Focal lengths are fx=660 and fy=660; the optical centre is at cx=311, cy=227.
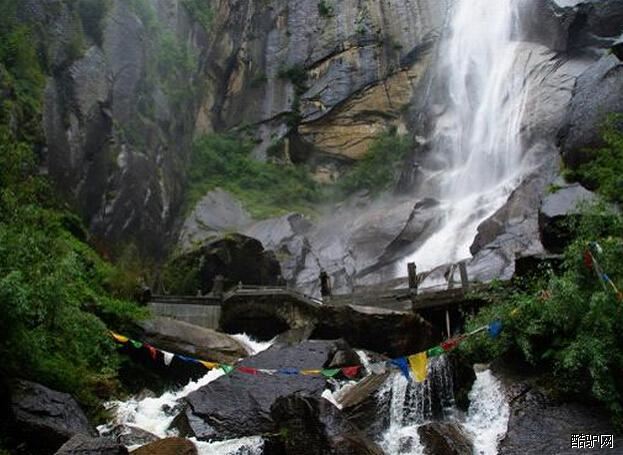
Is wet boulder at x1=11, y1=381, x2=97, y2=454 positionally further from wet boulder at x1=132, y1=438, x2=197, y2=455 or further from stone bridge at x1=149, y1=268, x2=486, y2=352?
stone bridge at x1=149, y1=268, x2=486, y2=352

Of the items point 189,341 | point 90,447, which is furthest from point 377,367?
point 90,447

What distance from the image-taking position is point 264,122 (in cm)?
3975

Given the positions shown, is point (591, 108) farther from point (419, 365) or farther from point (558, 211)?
point (419, 365)

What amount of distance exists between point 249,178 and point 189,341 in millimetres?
22277

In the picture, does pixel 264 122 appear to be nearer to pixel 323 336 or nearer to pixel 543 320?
pixel 323 336

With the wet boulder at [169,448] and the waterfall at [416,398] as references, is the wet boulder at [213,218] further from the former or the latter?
the wet boulder at [169,448]

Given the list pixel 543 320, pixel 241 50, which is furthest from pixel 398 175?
pixel 543 320

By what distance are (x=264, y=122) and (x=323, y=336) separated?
24.4 metres

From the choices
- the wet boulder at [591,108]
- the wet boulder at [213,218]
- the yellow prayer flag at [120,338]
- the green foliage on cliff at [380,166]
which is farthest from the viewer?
the green foliage on cliff at [380,166]

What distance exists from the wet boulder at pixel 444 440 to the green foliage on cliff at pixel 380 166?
85.5 ft

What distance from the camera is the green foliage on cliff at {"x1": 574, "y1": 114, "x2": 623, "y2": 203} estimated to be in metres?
13.7

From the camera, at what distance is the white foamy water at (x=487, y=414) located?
10.6m

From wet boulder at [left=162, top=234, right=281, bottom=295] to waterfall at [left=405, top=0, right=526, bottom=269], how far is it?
672 cm

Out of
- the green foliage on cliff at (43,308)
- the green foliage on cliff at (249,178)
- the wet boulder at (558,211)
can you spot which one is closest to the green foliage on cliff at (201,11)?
the green foliage on cliff at (249,178)
